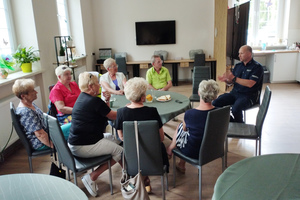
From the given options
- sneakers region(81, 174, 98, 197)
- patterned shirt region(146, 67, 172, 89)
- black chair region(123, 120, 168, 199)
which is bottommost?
sneakers region(81, 174, 98, 197)

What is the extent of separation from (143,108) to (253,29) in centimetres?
670

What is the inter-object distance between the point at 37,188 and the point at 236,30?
5.94 meters

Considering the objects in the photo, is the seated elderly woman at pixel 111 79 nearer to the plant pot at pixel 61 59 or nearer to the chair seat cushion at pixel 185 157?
the plant pot at pixel 61 59

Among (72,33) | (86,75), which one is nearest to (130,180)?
(86,75)

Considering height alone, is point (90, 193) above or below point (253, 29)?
below

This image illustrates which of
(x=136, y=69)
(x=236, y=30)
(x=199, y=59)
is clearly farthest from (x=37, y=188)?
(x=136, y=69)

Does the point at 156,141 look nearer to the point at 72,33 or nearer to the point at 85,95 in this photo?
the point at 85,95

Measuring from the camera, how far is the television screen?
18.6ft

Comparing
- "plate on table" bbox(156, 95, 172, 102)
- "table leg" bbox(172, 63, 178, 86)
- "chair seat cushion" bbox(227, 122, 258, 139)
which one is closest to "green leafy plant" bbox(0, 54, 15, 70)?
"plate on table" bbox(156, 95, 172, 102)

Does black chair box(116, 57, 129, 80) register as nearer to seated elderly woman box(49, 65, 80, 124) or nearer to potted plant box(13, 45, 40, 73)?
potted plant box(13, 45, 40, 73)

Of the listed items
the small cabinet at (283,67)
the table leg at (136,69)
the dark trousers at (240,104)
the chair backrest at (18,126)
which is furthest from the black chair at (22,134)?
the small cabinet at (283,67)

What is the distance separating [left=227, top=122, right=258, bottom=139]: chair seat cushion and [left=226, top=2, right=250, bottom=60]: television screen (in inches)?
130

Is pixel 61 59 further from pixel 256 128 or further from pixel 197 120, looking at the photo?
pixel 256 128

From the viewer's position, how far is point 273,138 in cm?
373
